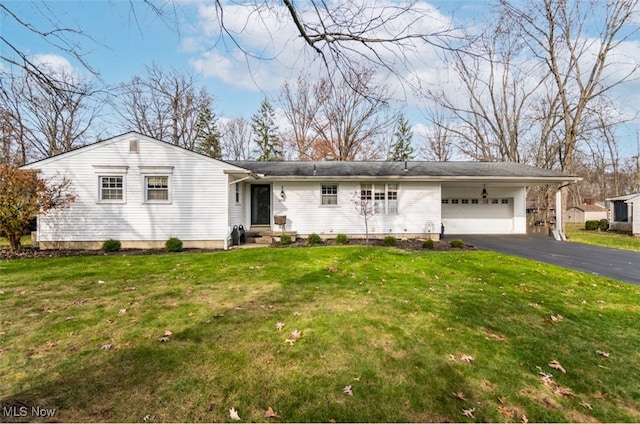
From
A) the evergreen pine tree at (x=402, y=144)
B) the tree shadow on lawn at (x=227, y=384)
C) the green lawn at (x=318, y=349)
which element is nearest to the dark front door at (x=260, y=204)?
the green lawn at (x=318, y=349)

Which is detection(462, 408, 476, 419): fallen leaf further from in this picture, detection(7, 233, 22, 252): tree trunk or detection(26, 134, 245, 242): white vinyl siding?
detection(7, 233, 22, 252): tree trunk

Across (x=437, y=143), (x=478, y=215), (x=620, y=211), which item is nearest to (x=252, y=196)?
(x=478, y=215)

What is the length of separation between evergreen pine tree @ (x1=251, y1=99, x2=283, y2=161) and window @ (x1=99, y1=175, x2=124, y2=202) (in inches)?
757

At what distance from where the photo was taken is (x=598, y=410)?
2471 mm

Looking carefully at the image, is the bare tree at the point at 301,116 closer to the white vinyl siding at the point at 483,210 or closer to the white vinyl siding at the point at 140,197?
the white vinyl siding at the point at 483,210

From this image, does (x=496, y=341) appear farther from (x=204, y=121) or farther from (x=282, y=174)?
(x=204, y=121)

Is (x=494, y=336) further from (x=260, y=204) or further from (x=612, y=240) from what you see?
(x=612, y=240)

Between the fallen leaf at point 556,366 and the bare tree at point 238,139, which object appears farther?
the bare tree at point 238,139

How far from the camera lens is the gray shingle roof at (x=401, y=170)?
1355 cm

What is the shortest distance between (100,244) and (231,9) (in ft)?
37.9

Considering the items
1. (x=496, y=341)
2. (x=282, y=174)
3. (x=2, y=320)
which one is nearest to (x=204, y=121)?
(x=282, y=174)

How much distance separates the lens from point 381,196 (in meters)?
13.9

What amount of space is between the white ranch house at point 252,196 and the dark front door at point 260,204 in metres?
0.05

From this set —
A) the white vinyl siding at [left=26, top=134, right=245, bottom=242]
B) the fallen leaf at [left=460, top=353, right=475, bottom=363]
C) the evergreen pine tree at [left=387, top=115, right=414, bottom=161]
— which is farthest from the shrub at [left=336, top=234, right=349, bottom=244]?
the evergreen pine tree at [left=387, top=115, right=414, bottom=161]
